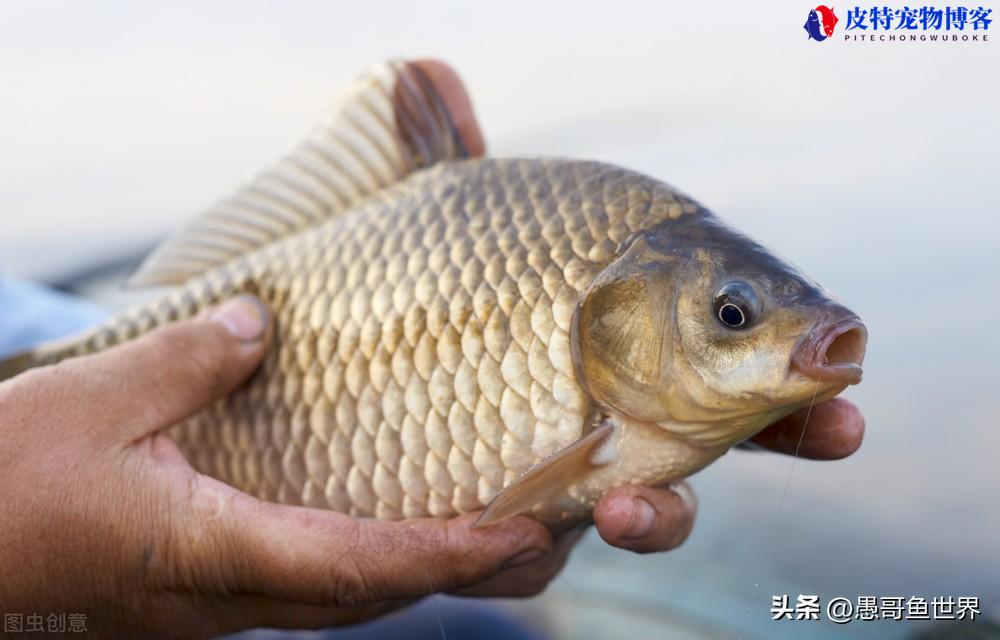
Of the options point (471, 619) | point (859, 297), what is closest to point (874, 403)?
point (859, 297)

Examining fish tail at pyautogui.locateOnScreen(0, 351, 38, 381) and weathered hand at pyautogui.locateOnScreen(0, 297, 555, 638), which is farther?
fish tail at pyautogui.locateOnScreen(0, 351, 38, 381)

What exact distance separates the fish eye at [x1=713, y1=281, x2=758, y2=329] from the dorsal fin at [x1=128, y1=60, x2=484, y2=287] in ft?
2.75

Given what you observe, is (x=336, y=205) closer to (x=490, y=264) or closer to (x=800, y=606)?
(x=490, y=264)

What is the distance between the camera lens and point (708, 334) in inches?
60.9

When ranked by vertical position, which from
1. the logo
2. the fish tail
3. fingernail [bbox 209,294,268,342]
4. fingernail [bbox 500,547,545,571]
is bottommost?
fingernail [bbox 500,547,545,571]

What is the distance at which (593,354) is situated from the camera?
1619 mm

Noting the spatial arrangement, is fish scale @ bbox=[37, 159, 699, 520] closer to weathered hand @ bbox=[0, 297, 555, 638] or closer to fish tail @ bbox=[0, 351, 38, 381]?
weathered hand @ bbox=[0, 297, 555, 638]

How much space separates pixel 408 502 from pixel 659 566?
175 cm

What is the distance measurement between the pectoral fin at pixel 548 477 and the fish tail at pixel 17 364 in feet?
4.06

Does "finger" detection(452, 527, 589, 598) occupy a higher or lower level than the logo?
lower

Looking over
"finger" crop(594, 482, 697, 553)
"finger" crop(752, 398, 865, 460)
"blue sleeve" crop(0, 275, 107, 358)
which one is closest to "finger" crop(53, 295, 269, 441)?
"finger" crop(594, 482, 697, 553)

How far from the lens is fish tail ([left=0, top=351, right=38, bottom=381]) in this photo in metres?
2.26

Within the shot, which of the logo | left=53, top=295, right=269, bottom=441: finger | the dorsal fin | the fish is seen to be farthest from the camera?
the logo

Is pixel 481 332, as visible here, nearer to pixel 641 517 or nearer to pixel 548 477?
pixel 548 477
